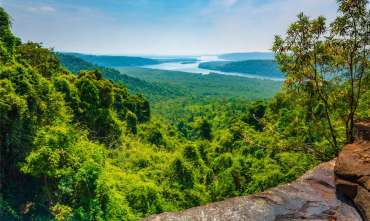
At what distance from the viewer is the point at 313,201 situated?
8578 millimetres

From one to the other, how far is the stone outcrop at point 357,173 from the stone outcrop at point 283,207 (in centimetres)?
20

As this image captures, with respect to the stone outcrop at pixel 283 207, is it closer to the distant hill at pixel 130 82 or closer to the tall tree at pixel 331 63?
the tall tree at pixel 331 63

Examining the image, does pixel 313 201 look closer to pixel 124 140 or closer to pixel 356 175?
pixel 356 175

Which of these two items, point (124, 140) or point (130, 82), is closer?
point (124, 140)

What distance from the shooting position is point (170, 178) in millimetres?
39031

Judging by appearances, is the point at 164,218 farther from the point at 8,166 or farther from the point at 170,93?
the point at 170,93

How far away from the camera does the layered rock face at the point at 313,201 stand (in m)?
7.66

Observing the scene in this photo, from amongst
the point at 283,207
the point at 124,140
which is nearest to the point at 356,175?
the point at 283,207

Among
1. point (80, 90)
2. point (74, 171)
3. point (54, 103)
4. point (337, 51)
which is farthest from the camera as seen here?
point (80, 90)

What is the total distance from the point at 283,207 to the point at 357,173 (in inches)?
80.9

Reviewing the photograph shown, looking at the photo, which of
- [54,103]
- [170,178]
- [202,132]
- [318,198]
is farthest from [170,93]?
[318,198]

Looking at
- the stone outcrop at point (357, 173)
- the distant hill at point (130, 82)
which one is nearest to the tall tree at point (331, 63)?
the stone outcrop at point (357, 173)

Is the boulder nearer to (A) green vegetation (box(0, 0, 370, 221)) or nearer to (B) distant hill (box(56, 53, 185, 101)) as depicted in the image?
(A) green vegetation (box(0, 0, 370, 221))

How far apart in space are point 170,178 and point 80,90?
12.6 m
